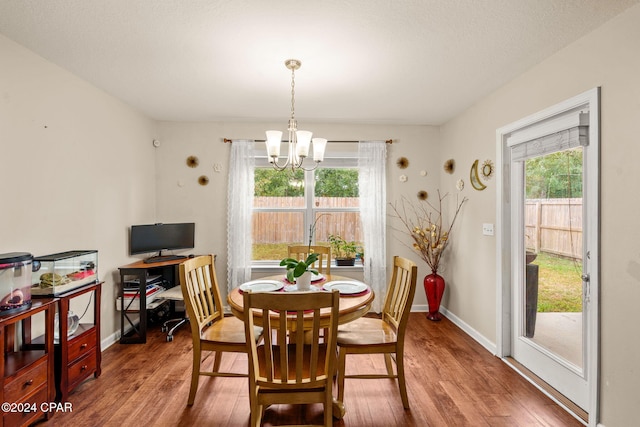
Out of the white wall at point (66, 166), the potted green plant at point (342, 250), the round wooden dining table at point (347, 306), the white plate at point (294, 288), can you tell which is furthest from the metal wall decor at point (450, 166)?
the white wall at point (66, 166)

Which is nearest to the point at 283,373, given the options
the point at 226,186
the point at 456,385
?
the point at 456,385

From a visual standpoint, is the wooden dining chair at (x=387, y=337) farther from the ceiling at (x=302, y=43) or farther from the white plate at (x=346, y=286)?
the ceiling at (x=302, y=43)

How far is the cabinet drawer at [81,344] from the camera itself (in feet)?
7.54

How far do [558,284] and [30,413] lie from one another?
3576 millimetres

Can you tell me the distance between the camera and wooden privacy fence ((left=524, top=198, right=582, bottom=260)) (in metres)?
2.27

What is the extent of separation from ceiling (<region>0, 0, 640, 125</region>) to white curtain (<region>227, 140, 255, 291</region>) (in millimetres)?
878

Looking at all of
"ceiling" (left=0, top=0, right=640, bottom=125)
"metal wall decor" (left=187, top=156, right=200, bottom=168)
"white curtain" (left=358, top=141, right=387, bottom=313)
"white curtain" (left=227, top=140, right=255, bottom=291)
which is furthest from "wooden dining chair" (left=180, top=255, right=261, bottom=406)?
"white curtain" (left=358, top=141, right=387, bottom=313)

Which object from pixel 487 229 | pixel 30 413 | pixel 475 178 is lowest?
pixel 30 413

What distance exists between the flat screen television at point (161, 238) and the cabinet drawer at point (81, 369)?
118cm

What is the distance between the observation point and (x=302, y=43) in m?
2.17

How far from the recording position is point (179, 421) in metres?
2.07

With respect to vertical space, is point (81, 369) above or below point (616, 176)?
below

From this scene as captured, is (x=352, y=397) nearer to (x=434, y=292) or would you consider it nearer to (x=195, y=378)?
(x=195, y=378)

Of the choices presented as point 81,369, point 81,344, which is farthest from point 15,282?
point 81,369
